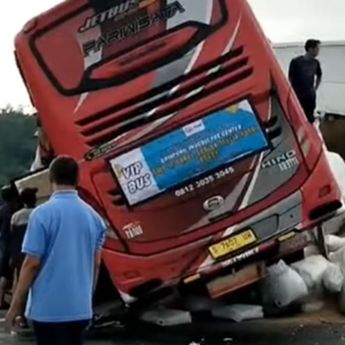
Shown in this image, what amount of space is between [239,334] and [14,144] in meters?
15.1

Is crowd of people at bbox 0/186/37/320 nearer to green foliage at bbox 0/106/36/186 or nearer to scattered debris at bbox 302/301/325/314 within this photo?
scattered debris at bbox 302/301/325/314

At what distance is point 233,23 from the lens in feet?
44.0

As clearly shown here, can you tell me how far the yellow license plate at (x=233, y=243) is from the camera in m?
13.6

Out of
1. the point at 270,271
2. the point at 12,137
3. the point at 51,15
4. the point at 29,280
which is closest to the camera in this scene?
the point at 29,280

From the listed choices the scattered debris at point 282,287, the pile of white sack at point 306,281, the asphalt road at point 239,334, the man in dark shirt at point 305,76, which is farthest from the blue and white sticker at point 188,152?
the man in dark shirt at point 305,76

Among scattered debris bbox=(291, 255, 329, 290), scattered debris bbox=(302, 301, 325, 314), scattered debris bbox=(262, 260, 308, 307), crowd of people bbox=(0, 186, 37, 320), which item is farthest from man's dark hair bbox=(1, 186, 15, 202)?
scattered debris bbox=(302, 301, 325, 314)

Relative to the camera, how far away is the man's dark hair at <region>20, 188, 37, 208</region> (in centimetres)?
1482

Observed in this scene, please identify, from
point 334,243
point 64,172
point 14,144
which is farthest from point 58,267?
point 14,144

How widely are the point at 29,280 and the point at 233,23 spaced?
584cm

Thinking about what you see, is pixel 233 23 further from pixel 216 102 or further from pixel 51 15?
pixel 51 15

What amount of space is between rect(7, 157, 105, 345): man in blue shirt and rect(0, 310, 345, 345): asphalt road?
547 cm

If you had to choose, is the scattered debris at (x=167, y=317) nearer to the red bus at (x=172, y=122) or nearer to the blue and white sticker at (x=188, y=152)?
the red bus at (x=172, y=122)

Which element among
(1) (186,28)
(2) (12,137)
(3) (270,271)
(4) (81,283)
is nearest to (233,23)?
(1) (186,28)

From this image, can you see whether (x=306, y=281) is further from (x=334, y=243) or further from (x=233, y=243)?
(x=233, y=243)
